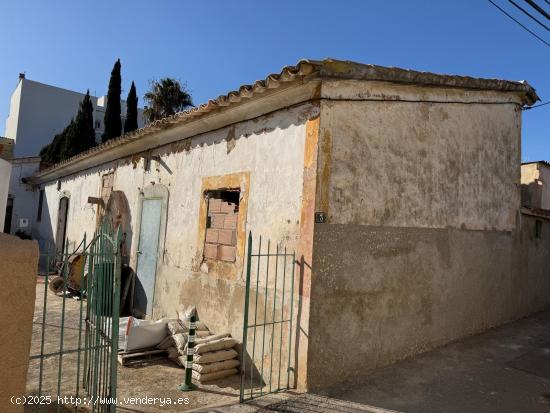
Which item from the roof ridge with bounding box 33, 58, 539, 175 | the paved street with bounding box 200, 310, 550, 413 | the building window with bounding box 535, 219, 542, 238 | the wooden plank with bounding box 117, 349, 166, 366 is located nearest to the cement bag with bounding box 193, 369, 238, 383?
the paved street with bounding box 200, 310, 550, 413

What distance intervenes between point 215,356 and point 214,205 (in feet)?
7.60

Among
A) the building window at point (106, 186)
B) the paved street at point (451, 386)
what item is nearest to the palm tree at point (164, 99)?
the building window at point (106, 186)

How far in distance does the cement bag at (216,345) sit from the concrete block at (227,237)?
133cm

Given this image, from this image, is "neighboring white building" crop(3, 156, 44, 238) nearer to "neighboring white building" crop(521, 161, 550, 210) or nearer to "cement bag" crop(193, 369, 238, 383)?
"cement bag" crop(193, 369, 238, 383)

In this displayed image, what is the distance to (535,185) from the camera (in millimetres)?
11211

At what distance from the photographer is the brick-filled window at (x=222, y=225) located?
19.2ft

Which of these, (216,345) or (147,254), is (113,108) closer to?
(147,254)

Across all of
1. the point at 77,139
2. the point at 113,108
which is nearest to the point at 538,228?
the point at 77,139

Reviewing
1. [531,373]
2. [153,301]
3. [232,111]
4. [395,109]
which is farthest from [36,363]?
[531,373]

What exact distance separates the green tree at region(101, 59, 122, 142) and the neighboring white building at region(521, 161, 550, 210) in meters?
23.0

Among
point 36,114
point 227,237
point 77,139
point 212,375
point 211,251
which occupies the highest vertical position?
point 36,114

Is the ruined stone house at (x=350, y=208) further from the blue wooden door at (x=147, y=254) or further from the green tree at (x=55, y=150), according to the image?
the green tree at (x=55, y=150)

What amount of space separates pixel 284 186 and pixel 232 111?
153cm

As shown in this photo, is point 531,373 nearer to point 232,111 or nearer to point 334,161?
point 334,161
